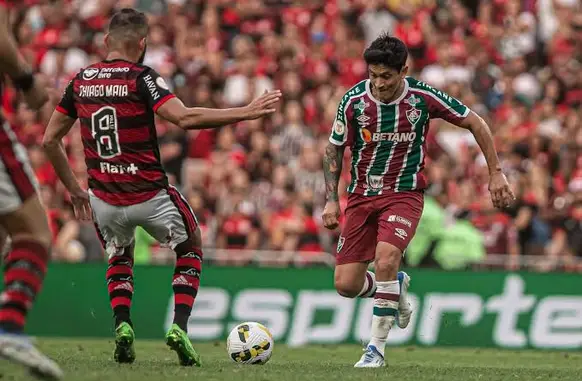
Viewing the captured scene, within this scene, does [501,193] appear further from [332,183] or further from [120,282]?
[120,282]

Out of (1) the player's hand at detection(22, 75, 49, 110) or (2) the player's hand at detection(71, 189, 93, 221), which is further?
(2) the player's hand at detection(71, 189, 93, 221)

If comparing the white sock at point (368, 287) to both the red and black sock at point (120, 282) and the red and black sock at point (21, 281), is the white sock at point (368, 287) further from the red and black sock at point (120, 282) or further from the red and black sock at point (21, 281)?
the red and black sock at point (21, 281)

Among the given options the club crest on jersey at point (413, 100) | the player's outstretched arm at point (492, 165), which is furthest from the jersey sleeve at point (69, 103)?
the player's outstretched arm at point (492, 165)

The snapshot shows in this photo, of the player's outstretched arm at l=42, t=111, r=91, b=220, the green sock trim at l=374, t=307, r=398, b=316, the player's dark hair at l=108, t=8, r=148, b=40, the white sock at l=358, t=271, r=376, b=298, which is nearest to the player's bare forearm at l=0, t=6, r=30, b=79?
the player's dark hair at l=108, t=8, r=148, b=40

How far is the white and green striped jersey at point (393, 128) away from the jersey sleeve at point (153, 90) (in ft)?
6.17

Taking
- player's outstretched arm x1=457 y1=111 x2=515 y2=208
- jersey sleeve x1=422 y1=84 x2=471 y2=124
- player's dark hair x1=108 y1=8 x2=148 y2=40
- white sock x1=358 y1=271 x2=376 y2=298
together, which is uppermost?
player's dark hair x1=108 y1=8 x2=148 y2=40

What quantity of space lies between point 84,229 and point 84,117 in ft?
28.2

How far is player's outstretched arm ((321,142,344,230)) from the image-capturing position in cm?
1085

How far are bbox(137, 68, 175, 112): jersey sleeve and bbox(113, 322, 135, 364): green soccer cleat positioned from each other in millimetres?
1729

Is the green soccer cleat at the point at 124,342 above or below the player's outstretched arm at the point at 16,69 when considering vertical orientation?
below

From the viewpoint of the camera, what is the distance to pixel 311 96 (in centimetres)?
2172

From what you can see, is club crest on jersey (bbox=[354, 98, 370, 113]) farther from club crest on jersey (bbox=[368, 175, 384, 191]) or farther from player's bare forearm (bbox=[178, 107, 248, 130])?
player's bare forearm (bbox=[178, 107, 248, 130])

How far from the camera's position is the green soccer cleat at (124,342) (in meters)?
10.0

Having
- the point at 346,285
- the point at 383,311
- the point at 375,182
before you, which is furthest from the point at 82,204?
the point at 383,311
